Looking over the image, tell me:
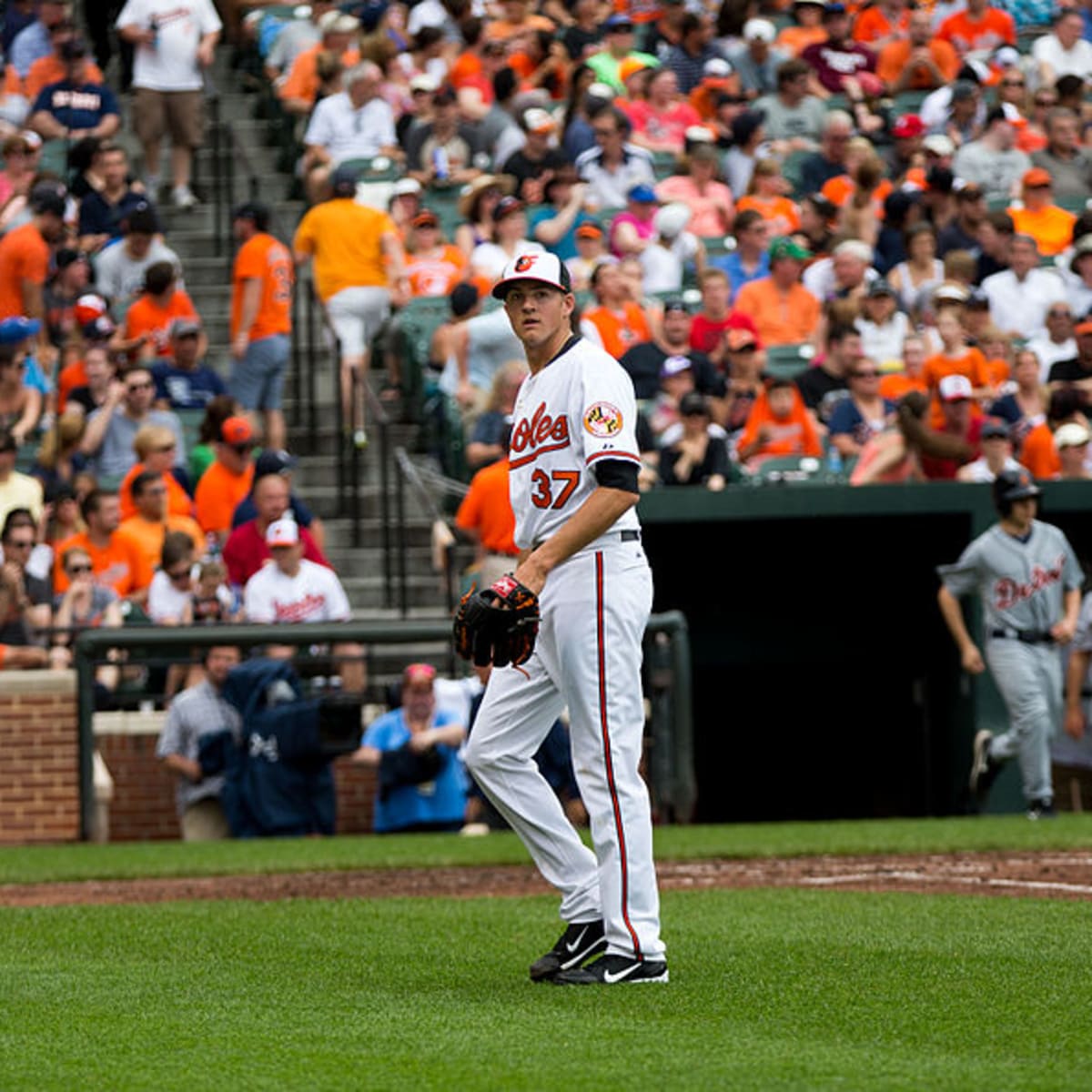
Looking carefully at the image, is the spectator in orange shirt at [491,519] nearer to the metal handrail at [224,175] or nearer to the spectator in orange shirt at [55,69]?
the metal handrail at [224,175]

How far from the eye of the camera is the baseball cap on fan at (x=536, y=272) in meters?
6.63

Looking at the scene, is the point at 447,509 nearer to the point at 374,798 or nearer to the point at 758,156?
the point at 374,798

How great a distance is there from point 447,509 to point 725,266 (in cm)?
333

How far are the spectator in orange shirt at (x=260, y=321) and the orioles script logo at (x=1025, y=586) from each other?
5.18m

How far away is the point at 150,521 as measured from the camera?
15.0m

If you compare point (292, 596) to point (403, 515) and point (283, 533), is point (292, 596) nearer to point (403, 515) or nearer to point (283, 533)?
point (283, 533)

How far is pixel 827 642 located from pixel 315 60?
678 cm

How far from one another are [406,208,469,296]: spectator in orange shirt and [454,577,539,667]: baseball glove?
11.2 m

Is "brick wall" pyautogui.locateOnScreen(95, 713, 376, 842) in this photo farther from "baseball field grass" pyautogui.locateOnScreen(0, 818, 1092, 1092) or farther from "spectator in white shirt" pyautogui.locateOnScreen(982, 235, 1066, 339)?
"spectator in white shirt" pyautogui.locateOnScreen(982, 235, 1066, 339)

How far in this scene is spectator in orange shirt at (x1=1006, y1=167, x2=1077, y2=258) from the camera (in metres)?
19.5

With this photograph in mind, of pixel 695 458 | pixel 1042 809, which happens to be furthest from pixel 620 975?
pixel 695 458

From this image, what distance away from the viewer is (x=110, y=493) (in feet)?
48.9

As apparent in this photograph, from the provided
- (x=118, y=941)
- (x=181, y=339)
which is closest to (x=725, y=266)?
(x=181, y=339)

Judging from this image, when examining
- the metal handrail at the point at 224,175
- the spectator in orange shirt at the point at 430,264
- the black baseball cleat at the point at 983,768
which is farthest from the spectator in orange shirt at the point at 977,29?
the black baseball cleat at the point at 983,768
